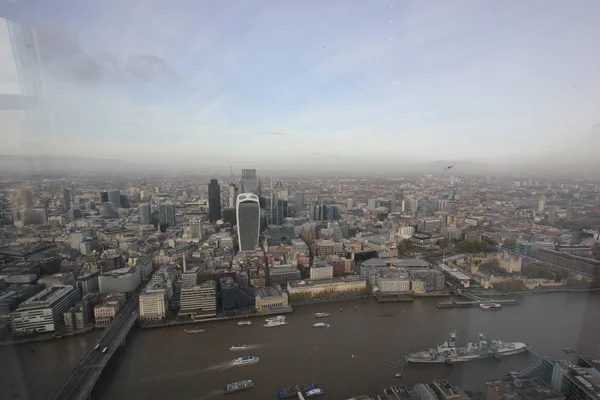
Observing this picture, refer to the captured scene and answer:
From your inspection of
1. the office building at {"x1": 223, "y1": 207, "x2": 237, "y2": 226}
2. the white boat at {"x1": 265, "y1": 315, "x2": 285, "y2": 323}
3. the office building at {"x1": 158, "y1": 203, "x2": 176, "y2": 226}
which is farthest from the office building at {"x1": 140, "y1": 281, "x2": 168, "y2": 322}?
the office building at {"x1": 223, "y1": 207, "x2": 237, "y2": 226}

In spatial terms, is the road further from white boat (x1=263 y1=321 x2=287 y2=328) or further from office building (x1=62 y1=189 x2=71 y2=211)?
office building (x1=62 y1=189 x2=71 y2=211)

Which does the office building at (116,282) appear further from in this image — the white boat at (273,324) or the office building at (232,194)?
the office building at (232,194)

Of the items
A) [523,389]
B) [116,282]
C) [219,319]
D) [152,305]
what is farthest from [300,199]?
[523,389]

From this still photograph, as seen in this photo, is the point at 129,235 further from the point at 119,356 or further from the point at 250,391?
the point at 250,391

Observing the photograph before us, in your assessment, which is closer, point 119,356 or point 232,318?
point 119,356

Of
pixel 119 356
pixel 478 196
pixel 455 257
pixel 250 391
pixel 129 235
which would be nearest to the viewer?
pixel 250 391

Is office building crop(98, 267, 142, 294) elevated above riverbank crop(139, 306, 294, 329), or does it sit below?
above

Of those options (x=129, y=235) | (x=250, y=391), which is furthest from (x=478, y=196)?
(x=129, y=235)

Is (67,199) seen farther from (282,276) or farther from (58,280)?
(282,276)
